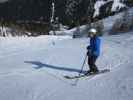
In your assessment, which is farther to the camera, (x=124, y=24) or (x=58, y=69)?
(x=124, y=24)

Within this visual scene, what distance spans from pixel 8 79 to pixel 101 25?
1101 cm

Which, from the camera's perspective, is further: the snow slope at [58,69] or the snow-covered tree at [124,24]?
the snow-covered tree at [124,24]

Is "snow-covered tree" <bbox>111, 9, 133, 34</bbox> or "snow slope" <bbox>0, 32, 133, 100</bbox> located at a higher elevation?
"snow-covered tree" <bbox>111, 9, 133, 34</bbox>

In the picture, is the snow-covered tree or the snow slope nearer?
the snow slope

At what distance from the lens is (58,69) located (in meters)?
14.4

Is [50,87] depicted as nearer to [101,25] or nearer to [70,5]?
[101,25]

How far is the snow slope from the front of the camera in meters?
11.7

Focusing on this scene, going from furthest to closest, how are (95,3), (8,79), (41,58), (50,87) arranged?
(95,3) < (41,58) < (8,79) < (50,87)

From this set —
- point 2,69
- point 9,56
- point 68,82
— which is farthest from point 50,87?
point 9,56

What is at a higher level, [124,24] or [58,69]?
[124,24]

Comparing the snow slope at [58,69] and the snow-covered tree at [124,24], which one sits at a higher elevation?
the snow-covered tree at [124,24]

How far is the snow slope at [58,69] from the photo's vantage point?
38.3 ft

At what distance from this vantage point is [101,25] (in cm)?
2378

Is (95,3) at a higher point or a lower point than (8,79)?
higher
